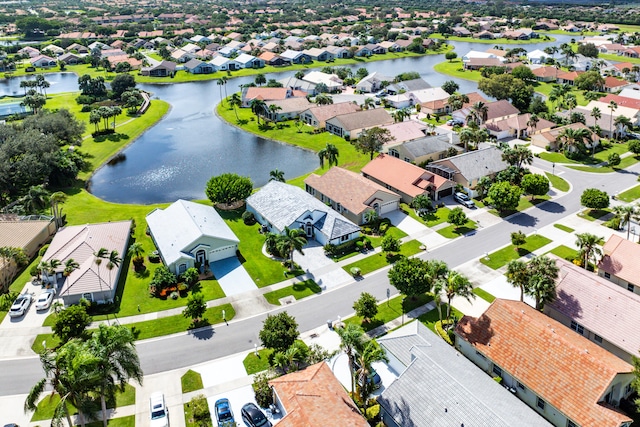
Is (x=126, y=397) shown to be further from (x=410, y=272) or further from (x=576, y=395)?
(x=576, y=395)

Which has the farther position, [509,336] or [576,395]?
[509,336]

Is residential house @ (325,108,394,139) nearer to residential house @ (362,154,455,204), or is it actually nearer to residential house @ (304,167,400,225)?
residential house @ (362,154,455,204)

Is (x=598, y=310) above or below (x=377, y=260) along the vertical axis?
above

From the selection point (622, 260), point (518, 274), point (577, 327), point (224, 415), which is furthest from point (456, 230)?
point (224, 415)

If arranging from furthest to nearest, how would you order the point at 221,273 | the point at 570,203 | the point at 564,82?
the point at 564,82, the point at 570,203, the point at 221,273

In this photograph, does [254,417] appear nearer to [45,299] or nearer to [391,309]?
[391,309]

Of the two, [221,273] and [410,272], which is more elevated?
[410,272]

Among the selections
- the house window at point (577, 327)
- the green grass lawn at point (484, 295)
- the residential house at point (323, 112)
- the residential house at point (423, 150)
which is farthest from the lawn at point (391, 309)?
the residential house at point (323, 112)

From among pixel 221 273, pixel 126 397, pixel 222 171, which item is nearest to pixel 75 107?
pixel 222 171
